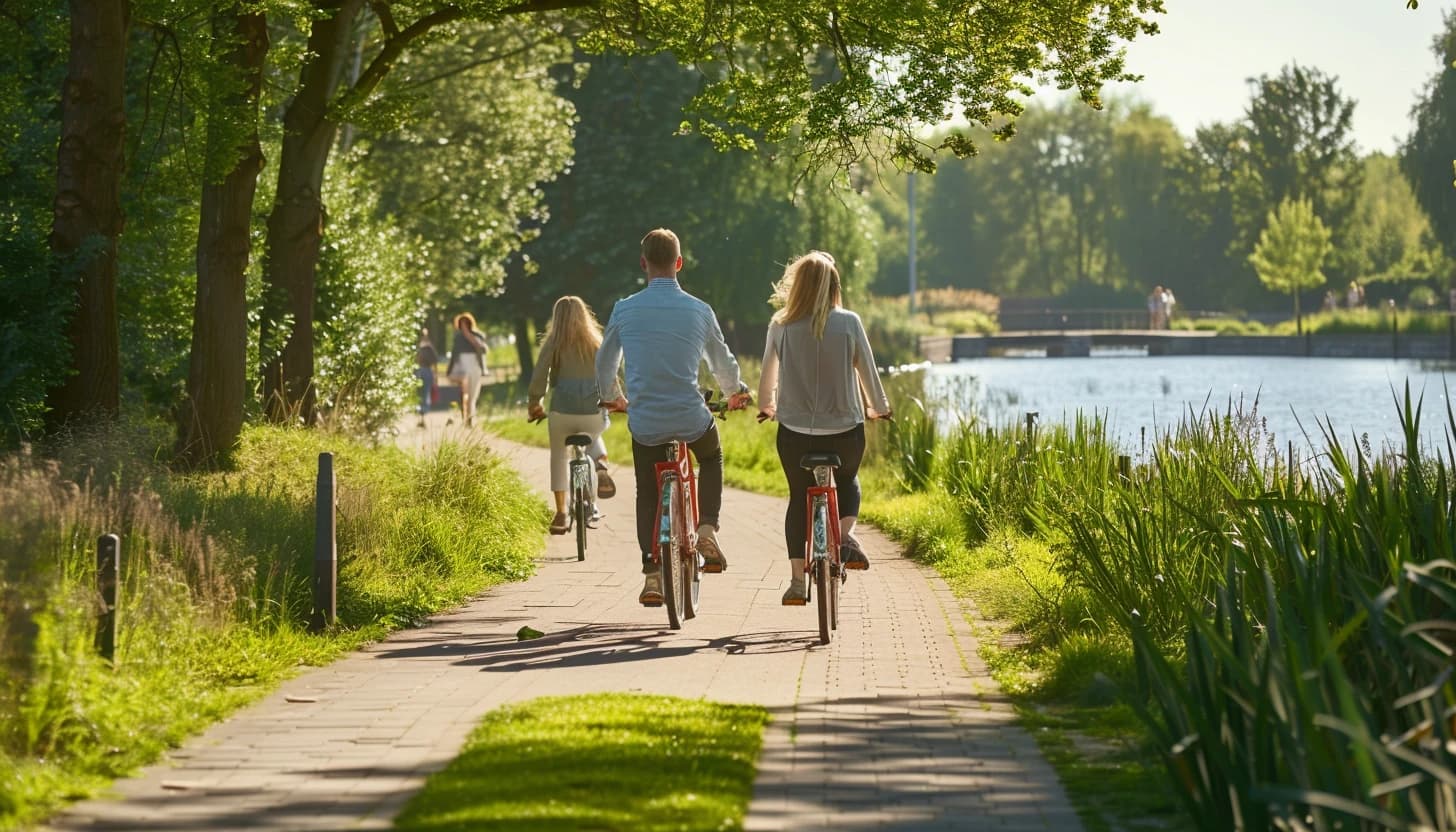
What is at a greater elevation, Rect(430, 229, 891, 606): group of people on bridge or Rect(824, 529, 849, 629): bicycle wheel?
Rect(430, 229, 891, 606): group of people on bridge

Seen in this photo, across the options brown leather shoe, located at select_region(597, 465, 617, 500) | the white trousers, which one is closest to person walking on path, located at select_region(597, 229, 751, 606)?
the white trousers

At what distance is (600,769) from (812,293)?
13.1 ft

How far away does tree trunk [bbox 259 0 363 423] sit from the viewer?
17234 mm

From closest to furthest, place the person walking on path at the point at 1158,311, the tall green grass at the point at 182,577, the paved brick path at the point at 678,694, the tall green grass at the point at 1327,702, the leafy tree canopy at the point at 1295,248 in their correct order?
the tall green grass at the point at 1327,702 → the paved brick path at the point at 678,694 → the tall green grass at the point at 182,577 → the leafy tree canopy at the point at 1295,248 → the person walking on path at the point at 1158,311

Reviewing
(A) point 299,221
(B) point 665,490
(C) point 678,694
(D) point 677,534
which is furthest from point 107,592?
(A) point 299,221

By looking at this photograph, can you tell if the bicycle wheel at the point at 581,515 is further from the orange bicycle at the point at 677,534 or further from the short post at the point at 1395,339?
the short post at the point at 1395,339

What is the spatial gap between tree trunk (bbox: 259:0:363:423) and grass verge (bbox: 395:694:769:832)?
10047 millimetres

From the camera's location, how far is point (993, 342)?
3196 inches

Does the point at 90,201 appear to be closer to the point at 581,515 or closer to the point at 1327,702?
the point at 581,515

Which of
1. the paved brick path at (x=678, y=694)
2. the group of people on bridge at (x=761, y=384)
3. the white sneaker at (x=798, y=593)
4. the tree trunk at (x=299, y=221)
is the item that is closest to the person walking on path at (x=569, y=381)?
the paved brick path at (x=678, y=694)

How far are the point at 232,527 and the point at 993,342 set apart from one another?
72220 mm

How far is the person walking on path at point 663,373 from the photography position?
982 centimetres

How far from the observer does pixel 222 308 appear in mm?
15648

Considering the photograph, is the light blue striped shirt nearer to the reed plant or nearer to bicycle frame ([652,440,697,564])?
bicycle frame ([652,440,697,564])
